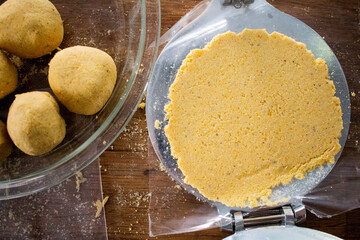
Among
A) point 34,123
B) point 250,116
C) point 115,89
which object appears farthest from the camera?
point 250,116

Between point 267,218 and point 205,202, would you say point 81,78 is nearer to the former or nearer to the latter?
point 205,202

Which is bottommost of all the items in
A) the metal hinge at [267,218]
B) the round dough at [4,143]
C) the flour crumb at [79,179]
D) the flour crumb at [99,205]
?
the flour crumb at [99,205]

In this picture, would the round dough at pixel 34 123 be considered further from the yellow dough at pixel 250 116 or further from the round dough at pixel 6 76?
the yellow dough at pixel 250 116

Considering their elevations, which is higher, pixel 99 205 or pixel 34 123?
pixel 34 123

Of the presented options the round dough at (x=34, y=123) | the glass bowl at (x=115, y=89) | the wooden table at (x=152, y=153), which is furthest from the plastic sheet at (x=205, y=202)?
the round dough at (x=34, y=123)

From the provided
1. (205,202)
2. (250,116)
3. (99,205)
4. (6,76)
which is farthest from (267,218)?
(6,76)

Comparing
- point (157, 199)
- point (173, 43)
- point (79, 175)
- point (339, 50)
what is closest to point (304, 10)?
point (339, 50)
